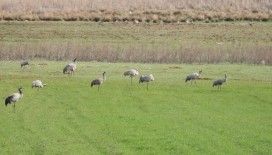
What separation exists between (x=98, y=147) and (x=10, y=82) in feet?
64.3

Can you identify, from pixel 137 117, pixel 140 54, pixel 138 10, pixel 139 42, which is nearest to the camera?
pixel 137 117

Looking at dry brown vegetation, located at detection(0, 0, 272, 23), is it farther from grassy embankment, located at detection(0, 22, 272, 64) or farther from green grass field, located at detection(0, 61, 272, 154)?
green grass field, located at detection(0, 61, 272, 154)

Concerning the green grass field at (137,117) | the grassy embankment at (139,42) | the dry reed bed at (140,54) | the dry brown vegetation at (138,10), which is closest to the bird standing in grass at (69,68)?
the green grass field at (137,117)

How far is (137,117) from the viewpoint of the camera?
87.7 feet

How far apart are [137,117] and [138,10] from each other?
57078mm

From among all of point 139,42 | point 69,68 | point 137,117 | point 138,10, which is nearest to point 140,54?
point 139,42

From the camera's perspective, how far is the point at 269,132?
23578 mm

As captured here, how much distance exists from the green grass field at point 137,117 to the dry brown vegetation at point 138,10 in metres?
34.0

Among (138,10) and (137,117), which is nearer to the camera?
(137,117)

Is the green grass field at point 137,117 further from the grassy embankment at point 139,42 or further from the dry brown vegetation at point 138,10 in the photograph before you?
the dry brown vegetation at point 138,10

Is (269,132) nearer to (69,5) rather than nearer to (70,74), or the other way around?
(70,74)

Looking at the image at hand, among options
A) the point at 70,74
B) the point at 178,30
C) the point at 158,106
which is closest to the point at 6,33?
the point at 178,30

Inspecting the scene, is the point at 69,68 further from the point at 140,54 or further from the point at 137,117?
the point at 137,117

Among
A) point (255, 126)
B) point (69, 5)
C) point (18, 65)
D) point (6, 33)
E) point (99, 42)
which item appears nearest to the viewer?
point (255, 126)
